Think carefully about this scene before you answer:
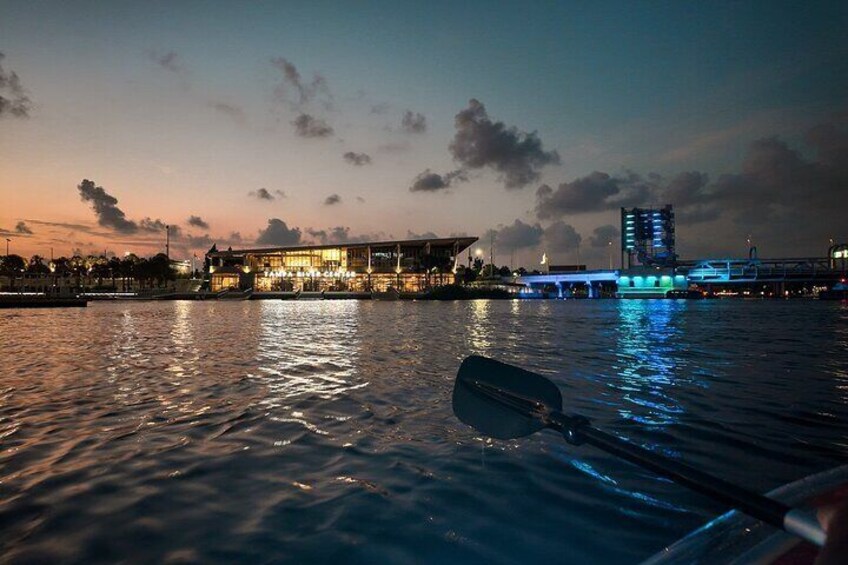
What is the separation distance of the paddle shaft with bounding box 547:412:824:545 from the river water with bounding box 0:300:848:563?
4.43 feet

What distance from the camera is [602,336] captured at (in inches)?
892

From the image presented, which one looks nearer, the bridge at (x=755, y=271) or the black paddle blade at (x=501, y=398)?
the black paddle blade at (x=501, y=398)

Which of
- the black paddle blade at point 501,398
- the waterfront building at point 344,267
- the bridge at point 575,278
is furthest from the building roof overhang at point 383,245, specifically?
the black paddle blade at point 501,398

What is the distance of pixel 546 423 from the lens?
304 centimetres

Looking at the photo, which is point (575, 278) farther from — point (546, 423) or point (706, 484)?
point (706, 484)

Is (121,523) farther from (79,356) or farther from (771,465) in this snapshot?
(79,356)

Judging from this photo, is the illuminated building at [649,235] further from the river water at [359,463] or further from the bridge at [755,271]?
the river water at [359,463]

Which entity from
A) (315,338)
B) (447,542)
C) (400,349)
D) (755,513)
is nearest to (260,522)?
(447,542)

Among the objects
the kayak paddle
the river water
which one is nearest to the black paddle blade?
the kayak paddle

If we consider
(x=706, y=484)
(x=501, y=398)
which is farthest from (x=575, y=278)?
(x=706, y=484)

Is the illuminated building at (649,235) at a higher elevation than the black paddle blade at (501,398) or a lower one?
higher

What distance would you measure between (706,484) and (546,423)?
113 centimetres

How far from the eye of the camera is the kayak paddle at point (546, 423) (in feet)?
5.74

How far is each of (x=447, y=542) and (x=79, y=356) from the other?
50.8 ft
